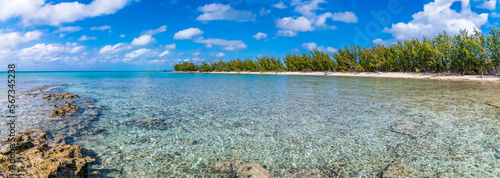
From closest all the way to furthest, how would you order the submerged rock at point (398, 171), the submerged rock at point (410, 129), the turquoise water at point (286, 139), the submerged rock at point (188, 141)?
the submerged rock at point (398, 171), the turquoise water at point (286, 139), the submerged rock at point (188, 141), the submerged rock at point (410, 129)

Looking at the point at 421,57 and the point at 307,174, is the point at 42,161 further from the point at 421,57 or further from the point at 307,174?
the point at 421,57

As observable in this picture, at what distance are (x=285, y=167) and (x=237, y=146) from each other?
77.3 inches

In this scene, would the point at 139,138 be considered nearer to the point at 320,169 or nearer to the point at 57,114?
the point at 320,169

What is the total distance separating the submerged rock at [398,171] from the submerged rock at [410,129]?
3.13m

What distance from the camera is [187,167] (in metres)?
5.95

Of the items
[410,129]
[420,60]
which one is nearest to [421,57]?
[420,60]

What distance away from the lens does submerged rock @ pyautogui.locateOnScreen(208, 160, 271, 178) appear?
18.1ft

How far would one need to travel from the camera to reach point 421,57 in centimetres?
6166

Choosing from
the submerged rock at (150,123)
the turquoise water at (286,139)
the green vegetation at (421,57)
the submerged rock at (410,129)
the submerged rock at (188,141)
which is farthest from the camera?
the green vegetation at (421,57)

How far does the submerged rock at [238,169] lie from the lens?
18.1 ft

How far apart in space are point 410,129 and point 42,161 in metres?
11.3

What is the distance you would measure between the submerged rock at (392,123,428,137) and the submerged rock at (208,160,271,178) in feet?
19.5

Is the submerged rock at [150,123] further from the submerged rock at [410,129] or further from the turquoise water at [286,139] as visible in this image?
the submerged rock at [410,129]

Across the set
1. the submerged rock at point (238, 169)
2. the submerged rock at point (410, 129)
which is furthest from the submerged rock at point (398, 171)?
the submerged rock at point (410, 129)
